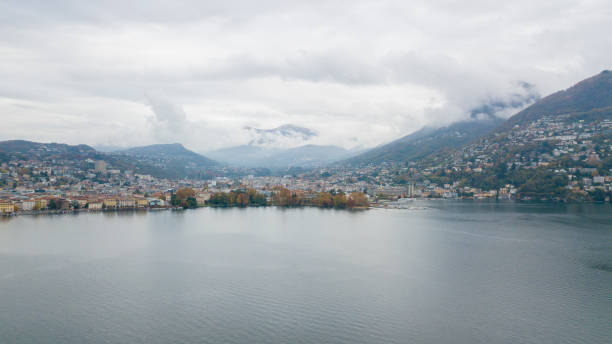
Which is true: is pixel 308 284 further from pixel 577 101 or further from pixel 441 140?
pixel 441 140

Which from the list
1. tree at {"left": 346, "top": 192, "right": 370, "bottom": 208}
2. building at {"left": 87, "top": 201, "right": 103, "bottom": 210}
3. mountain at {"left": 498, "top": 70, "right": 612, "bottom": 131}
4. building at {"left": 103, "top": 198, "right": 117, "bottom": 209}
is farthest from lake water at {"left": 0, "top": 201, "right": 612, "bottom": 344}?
mountain at {"left": 498, "top": 70, "right": 612, "bottom": 131}

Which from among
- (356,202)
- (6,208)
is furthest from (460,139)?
(6,208)

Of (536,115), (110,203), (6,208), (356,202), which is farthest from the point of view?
(536,115)

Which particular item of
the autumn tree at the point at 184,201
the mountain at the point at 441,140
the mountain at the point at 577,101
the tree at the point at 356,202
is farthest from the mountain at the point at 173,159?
the mountain at the point at 577,101

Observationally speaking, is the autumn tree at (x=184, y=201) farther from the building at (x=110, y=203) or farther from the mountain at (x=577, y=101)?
the mountain at (x=577, y=101)

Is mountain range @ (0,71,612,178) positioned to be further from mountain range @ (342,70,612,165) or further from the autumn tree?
the autumn tree
